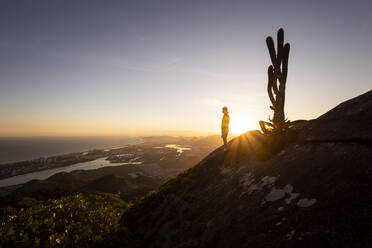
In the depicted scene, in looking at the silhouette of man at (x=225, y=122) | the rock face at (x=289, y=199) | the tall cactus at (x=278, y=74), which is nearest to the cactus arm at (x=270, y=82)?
the tall cactus at (x=278, y=74)

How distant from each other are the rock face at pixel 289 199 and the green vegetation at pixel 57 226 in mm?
1398

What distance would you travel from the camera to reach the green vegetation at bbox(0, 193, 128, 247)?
667 cm

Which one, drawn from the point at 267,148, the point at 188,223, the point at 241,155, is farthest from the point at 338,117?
the point at 188,223

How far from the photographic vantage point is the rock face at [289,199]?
3.47 m

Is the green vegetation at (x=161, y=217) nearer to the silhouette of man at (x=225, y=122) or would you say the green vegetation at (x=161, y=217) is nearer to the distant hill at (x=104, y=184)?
the silhouette of man at (x=225, y=122)

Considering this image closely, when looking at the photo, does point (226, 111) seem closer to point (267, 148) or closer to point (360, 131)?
point (267, 148)

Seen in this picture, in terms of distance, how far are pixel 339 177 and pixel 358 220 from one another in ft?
4.86

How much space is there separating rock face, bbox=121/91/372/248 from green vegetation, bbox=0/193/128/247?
4.59ft

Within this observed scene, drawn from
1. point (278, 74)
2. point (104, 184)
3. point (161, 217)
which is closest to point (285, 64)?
point (278, 74)

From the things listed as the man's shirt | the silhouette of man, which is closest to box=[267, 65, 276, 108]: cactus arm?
the silhouette of man

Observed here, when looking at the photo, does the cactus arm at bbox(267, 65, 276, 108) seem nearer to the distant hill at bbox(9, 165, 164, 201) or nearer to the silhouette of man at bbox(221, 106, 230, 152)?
the silhouette of man at bbox(221, 106, 230, 152)

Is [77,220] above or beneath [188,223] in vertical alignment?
beneath

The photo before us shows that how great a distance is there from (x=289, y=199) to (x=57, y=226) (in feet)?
32.2

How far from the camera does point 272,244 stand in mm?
3699
